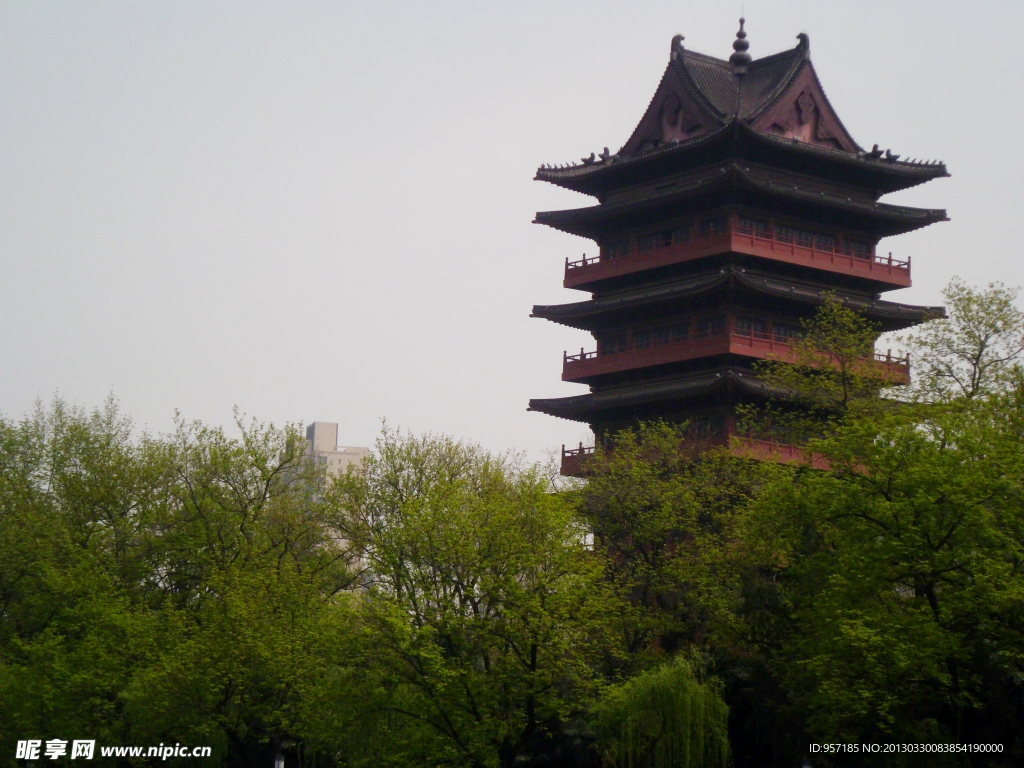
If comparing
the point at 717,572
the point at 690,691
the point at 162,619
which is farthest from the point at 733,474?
the point at 162,619

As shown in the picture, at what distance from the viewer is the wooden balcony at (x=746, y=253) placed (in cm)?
4525

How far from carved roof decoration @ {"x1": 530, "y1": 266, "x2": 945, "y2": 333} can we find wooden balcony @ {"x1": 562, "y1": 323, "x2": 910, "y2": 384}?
141 cm

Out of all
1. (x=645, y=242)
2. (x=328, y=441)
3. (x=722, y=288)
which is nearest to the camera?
(x=722, y=288)

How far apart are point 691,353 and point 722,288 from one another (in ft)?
7.77

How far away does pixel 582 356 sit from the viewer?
157 feet

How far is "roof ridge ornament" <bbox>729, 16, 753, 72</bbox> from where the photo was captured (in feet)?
163

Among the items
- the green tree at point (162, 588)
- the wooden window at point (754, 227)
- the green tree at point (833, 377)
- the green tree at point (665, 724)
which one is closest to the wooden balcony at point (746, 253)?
the wooden window at point (754, 227)

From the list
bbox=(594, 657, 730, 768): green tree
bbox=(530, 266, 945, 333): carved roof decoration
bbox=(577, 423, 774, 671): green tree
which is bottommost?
bbox=(594, 657, 730, 768): green tree

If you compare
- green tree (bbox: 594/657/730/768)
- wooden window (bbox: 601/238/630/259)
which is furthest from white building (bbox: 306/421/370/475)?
green tree (bbox: 594/657/730/768)

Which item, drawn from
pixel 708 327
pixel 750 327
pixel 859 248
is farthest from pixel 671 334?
pixel 859 248

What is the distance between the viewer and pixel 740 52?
49.8m

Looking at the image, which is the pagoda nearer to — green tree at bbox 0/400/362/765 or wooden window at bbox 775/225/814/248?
wooden window at bbox 775/225/814/248

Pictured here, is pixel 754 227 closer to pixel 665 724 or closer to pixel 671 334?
pixel 671 334

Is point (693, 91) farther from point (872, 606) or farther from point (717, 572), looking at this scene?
point (872, 606)
